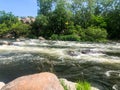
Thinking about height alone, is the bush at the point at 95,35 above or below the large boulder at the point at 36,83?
below

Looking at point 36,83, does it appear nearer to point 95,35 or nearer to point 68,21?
point 95,35

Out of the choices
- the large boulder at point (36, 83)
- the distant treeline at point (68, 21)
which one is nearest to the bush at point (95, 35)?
the distant treeline at point (68, 21)

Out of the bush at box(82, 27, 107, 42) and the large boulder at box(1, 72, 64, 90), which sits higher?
the large boulder at box(1, 72, 64, 90)

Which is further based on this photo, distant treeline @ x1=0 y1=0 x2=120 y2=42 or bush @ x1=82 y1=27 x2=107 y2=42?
distant treeline @ x1=0 y1=0 x2=120 y2=42

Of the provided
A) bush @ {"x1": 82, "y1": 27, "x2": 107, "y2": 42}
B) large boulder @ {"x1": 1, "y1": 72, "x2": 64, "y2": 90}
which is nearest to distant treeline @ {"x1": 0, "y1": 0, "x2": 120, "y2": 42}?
bush @ {"x1": 82, "y1": 27, "x2": 107, "y2": 42}

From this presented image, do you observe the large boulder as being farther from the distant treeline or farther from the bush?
the distant treeline

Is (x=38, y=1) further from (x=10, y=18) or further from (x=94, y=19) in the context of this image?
(x=94, y=19)

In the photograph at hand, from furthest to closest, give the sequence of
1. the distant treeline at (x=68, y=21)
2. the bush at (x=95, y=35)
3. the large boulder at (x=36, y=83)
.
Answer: the distant treeline at (x=68, y=21), the bush at (x=95, y=35), the large boulder at (x=36, y=83)

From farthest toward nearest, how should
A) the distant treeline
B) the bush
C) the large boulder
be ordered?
the distant treeline < the bush < the large boulder

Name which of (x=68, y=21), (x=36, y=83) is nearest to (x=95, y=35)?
(x=68, y=21)

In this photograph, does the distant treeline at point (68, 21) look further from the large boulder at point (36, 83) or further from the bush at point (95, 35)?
the large boulder at point (36, 83)

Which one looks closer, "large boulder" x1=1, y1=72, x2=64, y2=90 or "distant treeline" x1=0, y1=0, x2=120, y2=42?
"large boulder" x1=1, y1=72, x2=64, y2=90

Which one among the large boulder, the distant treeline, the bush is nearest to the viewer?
the large boulder

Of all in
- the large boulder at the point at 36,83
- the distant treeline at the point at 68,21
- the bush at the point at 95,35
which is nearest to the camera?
the large boulder at the point at 36,83
